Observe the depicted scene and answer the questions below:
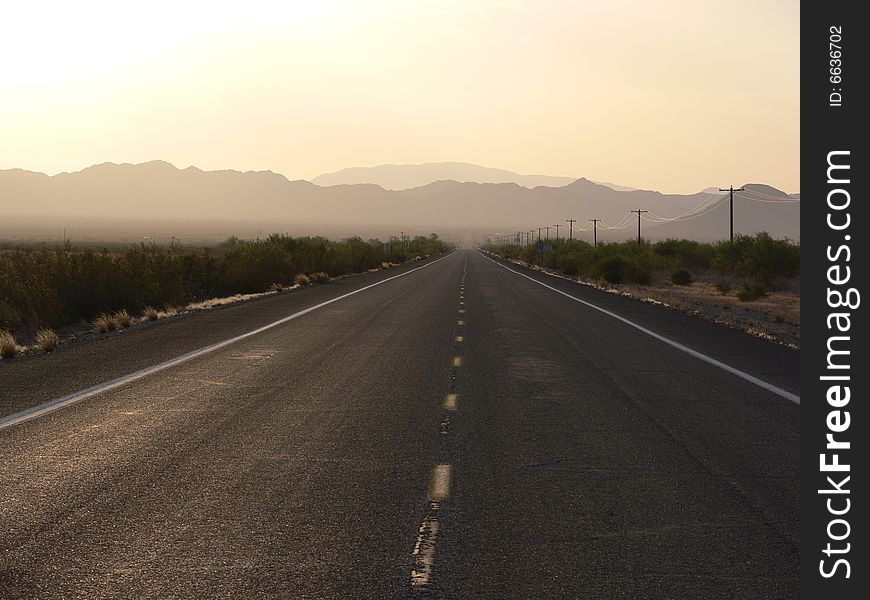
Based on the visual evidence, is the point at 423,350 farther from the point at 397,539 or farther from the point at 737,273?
the point at 737,273

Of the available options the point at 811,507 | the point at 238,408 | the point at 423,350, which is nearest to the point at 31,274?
the point at 423,350

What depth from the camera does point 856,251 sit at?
443 inches

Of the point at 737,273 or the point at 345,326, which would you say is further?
the point at 737,273

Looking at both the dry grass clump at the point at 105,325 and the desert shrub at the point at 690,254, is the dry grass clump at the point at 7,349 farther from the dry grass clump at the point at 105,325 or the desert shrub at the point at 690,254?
the desert shrub at the point at 690,254

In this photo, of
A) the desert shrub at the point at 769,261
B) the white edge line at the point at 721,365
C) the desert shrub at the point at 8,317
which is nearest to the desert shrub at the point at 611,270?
A: the desert shrub at the point at 769,261

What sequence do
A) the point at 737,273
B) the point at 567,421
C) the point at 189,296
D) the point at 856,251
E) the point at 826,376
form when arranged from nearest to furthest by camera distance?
the point at 826,376 → the point at 567,421 → the point at 856,251 → the point at 189,296 → the point at 737,273

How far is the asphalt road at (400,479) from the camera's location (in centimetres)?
516

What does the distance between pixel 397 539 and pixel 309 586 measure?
35.9 inches

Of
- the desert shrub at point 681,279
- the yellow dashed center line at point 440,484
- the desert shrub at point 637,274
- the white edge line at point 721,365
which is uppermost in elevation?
the yellow dashed center line at point 440,484

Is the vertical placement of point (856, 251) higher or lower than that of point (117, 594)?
higher

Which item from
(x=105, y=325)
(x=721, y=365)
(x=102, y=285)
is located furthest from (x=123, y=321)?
(x=721, y=365)

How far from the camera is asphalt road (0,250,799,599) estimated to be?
203 inches

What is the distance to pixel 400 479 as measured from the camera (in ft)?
23.7

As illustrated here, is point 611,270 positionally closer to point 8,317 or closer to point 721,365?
point 8,317
